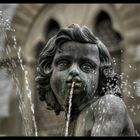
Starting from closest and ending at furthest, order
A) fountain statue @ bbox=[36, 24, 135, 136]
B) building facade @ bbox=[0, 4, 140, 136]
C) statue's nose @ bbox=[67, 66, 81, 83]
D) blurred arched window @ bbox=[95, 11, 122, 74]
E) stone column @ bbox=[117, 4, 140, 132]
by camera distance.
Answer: fountain statue @ bbox=[36, 24, 135, 136], statue's nose @ bbox=[67, 66, 81, 83], stone column @ bbox=[117, 4, 140, 132], building facade @ bbox=[0, 4, 140, 136], blurred arched window @ bbox=[95, 11, 122, 74]

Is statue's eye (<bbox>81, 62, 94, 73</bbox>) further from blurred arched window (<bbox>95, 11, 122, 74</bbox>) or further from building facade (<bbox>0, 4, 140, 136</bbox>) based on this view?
blurred arched window (<bbox>95, 11, 122, 74</bbox>)

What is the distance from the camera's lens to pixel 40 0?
847 inches

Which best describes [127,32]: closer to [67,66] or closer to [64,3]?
[64,3]

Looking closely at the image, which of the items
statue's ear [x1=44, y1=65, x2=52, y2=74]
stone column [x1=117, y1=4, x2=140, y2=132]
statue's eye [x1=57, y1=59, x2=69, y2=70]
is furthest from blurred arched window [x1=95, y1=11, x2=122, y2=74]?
statue's eye [x1=57, y1=59, x2=69, y2=70]

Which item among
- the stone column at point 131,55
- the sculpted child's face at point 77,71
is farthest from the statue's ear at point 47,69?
the stone column at point 131,55

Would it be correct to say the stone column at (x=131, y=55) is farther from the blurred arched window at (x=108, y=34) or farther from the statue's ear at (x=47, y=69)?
the statue's ear at (x=47, y=69)

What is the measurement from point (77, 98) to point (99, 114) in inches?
9.1

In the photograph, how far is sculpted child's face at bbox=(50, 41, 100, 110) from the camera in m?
5.55

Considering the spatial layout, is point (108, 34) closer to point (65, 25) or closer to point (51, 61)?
point (65, 25)

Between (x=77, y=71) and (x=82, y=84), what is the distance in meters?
0.08

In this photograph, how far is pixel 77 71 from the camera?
218 inches

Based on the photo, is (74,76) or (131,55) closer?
(74,76)

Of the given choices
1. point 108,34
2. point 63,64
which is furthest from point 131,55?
point 63,64

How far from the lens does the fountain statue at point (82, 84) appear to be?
5406mm
